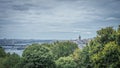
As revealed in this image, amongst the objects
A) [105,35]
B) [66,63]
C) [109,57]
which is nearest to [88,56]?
[105,35]

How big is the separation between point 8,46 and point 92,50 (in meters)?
131

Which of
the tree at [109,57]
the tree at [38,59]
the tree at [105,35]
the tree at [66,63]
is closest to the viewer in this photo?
the tree at [109,57]

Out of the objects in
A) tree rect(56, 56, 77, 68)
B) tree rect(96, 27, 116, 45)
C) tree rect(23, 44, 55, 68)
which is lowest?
tree rect(56, 56, 77, 68)

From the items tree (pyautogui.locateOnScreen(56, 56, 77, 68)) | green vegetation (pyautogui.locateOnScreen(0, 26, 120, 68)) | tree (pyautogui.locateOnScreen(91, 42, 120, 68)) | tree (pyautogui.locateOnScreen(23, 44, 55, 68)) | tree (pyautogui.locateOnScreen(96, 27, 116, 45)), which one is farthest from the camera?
tree (pyautogui.locateOnScreen(56, 56, 77, 68))

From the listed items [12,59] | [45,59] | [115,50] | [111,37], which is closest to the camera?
[115,50]

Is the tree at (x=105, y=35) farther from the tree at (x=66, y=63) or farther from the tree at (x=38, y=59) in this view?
the tree at (x=66, y=63)

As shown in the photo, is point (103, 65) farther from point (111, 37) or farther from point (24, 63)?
point (24, 63)

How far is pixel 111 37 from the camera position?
124 ft

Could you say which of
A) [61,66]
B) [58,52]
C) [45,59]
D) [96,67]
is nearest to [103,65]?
[96,67]

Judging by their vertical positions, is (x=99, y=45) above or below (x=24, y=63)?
above

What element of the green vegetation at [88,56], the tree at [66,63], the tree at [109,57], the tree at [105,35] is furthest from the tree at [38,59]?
the tree at [109,57]

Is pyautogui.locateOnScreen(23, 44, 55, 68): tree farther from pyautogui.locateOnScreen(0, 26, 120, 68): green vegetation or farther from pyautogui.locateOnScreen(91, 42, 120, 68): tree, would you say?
pyautogui.locateOnScreen(91, 42, 120, 68): tree

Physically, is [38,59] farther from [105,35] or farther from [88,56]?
[105,35]

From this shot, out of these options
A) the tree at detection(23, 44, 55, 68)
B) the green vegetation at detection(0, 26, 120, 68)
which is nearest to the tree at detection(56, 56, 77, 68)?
the green vegetation at detection(0, 26, 120, 68)
